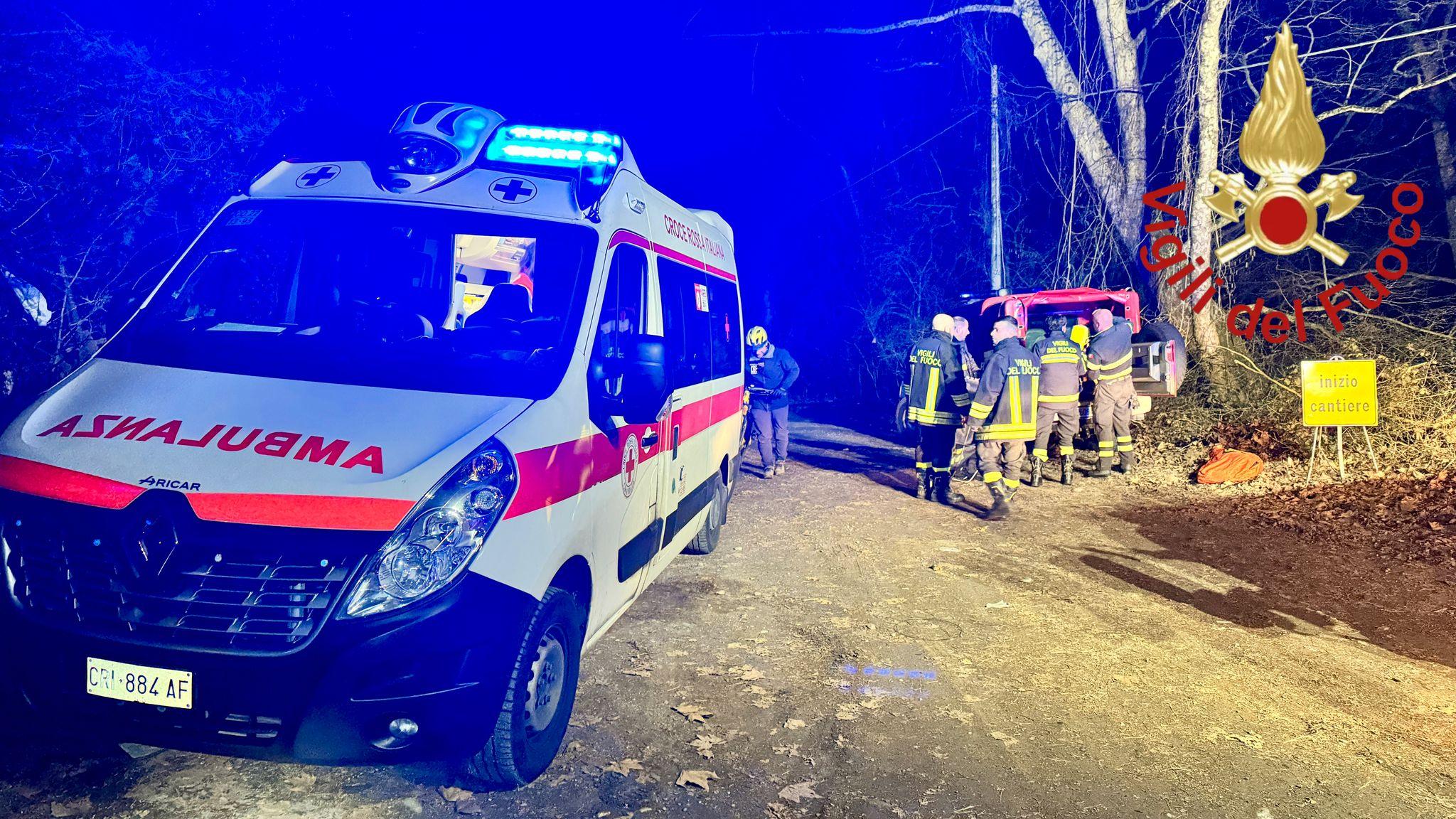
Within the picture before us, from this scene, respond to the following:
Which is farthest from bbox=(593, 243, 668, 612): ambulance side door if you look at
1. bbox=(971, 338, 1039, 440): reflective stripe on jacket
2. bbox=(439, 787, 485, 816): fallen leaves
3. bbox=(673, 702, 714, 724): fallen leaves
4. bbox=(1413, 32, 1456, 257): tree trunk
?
bbox=(1413, 32, 1456, 257): tree trunk

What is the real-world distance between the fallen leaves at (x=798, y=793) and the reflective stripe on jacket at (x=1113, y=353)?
7.81m

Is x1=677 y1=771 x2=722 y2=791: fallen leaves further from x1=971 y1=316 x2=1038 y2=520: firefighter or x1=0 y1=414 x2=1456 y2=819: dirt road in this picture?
x1=971 y1=316 x2=1038 y2=520: firefighter

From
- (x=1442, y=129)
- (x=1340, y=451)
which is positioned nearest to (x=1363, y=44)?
(x=1442, y=129)

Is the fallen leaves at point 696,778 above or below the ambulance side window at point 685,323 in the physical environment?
below

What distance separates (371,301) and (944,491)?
6525 mm

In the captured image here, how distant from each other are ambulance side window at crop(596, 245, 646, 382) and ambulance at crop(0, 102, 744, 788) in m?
0.02

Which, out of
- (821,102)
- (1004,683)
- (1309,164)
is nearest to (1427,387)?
(1309,164)

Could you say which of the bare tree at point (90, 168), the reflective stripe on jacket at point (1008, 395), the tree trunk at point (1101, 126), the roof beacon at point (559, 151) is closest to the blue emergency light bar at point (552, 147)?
the roof beacon at point (559, 151)

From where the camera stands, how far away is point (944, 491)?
932cm

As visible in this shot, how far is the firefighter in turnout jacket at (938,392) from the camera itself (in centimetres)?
869

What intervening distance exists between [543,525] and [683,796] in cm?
112

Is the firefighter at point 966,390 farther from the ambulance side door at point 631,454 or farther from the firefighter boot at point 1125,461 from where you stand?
the ambulance side door at point 631,454

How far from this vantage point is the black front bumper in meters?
2.76

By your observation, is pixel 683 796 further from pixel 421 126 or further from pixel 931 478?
pixel 931 478
